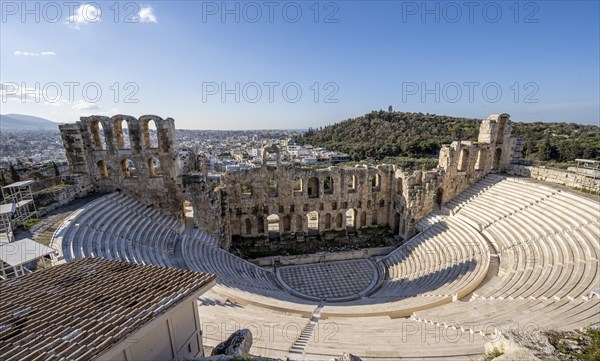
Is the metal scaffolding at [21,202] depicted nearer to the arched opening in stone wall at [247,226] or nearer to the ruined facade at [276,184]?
the ruined facade at [276,184]

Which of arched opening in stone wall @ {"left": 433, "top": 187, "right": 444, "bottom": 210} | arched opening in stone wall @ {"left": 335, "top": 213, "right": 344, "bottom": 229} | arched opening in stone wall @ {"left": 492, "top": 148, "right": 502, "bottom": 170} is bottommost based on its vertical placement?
arched opening in stone wall @ {"left": 335, "top": 213, "right": 344, "bottom": 229}

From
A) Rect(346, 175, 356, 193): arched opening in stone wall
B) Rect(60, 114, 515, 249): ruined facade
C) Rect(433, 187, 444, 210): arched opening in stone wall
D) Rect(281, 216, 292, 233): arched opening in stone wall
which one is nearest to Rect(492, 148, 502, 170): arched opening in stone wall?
Rect(60, 114, 515, 249): ruined facade

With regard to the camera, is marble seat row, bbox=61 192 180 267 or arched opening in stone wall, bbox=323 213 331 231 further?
arched opening in stone wall, bbox=323 213 331 231

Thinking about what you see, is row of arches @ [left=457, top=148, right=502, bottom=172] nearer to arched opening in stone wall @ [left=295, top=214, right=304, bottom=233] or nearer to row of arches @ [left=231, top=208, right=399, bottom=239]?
row of arches @ [left=231, top=208, right=399, bottom=239]

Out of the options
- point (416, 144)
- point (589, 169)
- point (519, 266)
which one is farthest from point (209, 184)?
point (416, 144)

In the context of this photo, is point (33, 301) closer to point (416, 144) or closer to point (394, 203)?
point (394, 203)

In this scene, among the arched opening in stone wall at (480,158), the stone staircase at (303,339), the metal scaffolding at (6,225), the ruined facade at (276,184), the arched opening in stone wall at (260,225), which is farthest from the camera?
the arched opening in stone wall at (480,158)

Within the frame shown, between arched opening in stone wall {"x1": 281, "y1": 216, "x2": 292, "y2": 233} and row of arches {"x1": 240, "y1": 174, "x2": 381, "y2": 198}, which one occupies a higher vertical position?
row of arches {"x1": 240, "y1": 174, "x2": 381, "y2": 198}

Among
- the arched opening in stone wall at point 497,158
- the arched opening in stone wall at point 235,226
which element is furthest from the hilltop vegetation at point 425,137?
the arched opening in stone wall at point 235,226
